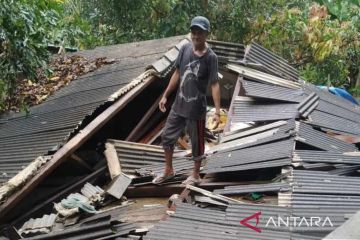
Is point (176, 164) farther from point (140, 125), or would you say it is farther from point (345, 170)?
point (345, 170)

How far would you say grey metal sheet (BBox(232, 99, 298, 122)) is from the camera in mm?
5364

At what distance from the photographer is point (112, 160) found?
502 centimetres

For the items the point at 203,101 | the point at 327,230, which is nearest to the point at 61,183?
the point at 203,101

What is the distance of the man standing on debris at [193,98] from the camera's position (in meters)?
4.55

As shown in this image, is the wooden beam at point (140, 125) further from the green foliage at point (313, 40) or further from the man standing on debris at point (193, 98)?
the green foliage at point (313, 40)

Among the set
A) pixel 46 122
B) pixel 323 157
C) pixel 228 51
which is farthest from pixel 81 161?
pixel 228 51

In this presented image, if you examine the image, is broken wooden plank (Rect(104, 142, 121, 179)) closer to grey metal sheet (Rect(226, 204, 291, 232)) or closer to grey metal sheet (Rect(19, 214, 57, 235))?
grey metal sheet (Rect(19, 214, 57, 235))

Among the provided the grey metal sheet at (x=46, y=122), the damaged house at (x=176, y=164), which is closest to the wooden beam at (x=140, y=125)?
the damaged house at (x=176, y=164)

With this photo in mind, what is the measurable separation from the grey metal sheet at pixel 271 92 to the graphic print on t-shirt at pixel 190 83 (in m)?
1.38

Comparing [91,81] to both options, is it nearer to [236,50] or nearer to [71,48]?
[236,50]

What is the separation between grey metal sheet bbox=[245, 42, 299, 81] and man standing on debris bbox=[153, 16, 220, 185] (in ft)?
8.44

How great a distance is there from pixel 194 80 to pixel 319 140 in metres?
1.42

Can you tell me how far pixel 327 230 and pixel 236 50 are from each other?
14.9ft

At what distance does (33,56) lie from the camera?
5246 millimetres
